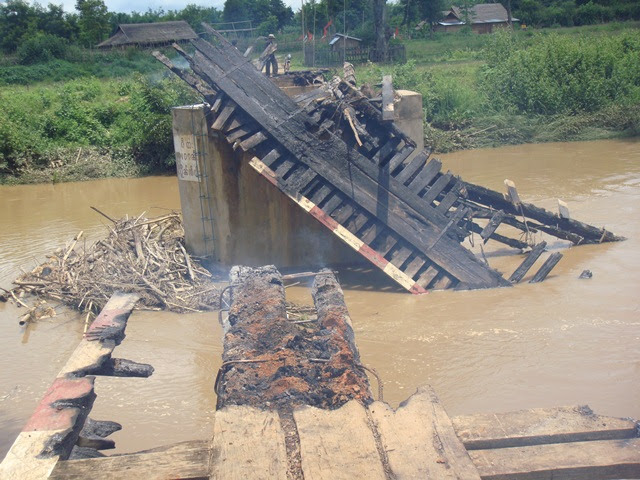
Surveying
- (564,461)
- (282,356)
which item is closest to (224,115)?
(282,356)

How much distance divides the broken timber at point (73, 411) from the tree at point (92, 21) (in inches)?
2053

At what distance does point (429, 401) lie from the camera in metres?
2.92

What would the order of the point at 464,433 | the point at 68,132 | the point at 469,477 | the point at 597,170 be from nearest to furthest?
1. the point at 469,477
2. the point at 464,433
3. the point at 597,170
4. the point at 68,132

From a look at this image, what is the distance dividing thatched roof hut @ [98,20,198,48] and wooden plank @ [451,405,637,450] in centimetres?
4962

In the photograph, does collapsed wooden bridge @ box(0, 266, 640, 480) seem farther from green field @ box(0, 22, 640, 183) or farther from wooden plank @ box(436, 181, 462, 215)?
green field @ box(0, 22, 640, 183)

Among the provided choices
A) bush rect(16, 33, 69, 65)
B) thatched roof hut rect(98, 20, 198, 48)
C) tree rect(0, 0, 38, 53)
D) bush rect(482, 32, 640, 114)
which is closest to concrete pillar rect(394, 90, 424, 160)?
bush rect(482, 32, 640, 114)

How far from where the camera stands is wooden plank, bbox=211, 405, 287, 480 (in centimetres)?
253

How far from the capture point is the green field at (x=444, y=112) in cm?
1912

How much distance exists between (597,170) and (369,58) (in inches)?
923

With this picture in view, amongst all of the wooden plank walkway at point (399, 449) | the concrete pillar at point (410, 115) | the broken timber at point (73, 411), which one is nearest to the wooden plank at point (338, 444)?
the wooden plank walkway at point (399, 449)

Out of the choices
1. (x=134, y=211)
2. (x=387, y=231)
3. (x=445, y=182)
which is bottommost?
(x=134, y=211)

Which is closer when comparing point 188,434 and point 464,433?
point 464,433

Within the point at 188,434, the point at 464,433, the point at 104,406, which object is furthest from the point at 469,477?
the point at 104,406

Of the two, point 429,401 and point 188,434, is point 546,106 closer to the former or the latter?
point 188,434
